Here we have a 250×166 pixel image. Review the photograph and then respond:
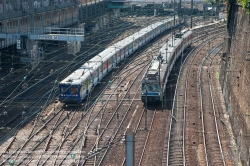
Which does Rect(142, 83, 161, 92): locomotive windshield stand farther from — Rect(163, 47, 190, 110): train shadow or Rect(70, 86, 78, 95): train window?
Rect(70, 86, 78, 95): train window

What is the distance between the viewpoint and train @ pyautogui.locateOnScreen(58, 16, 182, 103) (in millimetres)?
25406

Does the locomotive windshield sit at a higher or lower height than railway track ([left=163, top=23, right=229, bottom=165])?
higher

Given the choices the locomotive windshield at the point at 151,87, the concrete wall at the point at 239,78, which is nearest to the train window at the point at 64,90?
the locomotive windshield at the point at 151,87

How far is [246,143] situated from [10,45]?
20.5 meters

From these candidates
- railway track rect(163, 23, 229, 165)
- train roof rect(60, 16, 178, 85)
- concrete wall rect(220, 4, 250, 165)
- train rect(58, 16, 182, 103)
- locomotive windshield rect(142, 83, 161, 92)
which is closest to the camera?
railway track rect(163, 23, 229, 165)

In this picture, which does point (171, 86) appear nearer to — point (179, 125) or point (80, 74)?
point (80, 74)

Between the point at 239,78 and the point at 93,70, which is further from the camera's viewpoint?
the point at 93,70

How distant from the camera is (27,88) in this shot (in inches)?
1138

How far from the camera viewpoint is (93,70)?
28.6 m

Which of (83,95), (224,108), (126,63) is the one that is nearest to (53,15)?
(126,63)

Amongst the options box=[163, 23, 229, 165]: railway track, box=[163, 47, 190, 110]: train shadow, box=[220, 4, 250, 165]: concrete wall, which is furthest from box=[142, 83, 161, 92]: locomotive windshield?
box=[220, 4, 250, 165]: concrete wall

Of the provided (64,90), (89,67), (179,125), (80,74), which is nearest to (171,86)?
(89,67)

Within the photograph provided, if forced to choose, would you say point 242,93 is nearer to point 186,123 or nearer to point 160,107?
point 186,123

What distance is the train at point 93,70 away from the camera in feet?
83.4
